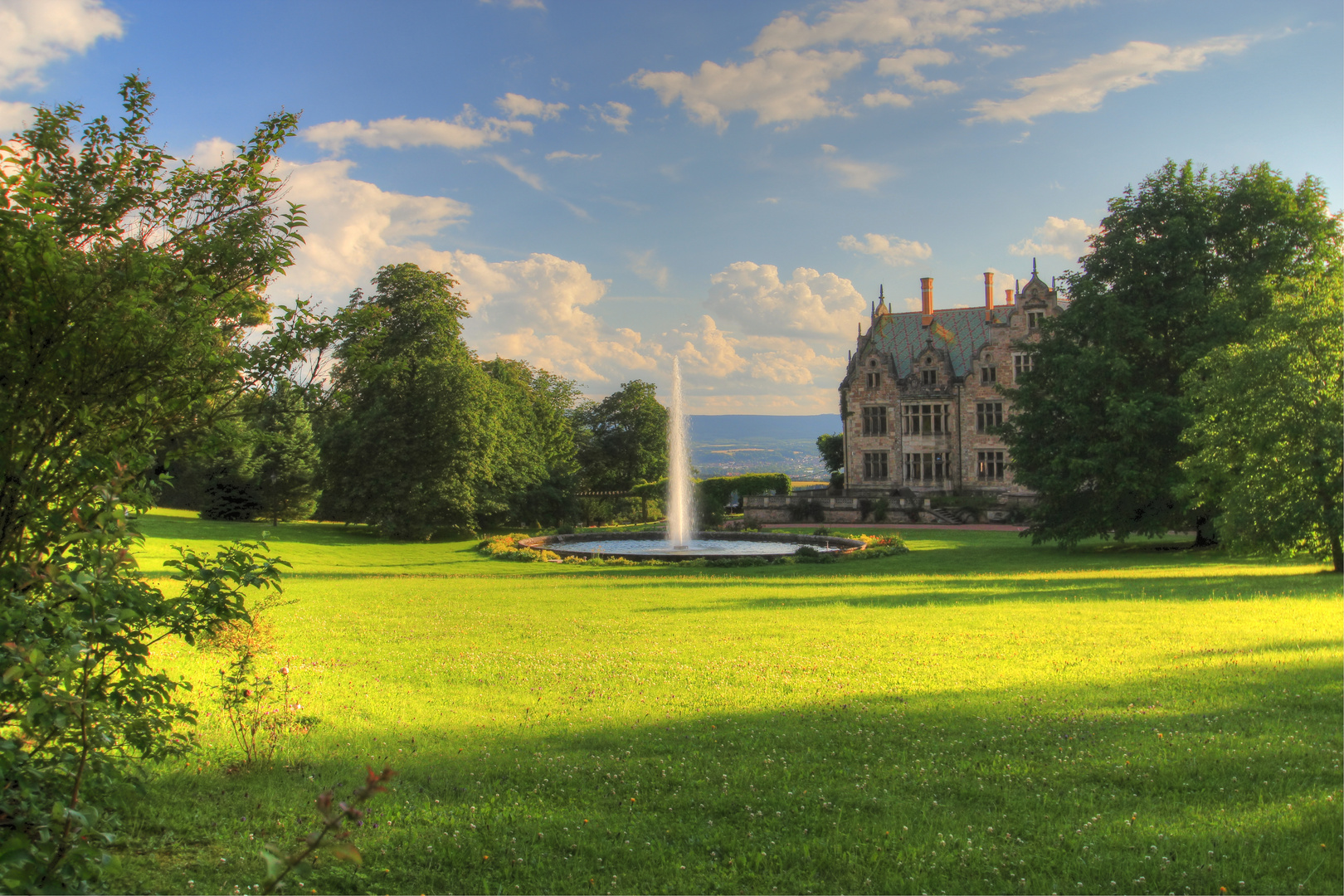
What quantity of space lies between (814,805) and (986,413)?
53.1m

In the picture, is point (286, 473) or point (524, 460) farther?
point (286, 473)

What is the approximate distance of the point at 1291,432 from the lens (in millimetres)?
18812

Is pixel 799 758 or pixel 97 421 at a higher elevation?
pixel 97 421

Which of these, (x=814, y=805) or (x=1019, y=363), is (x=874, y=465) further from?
(x=814, y=805)

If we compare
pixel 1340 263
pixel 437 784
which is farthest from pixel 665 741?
pixel 1340 263

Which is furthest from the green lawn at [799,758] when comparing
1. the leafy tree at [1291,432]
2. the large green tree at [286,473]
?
the large green tree at [286,473]

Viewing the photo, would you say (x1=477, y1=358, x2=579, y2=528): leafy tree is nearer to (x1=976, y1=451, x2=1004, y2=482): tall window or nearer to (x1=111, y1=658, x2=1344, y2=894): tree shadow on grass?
(x1=976, y1=451, x2=1004, y2=482): tall window

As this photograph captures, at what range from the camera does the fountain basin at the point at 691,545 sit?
98.0 feet

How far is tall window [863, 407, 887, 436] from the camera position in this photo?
57.7 m

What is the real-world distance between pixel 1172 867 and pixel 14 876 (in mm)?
5749

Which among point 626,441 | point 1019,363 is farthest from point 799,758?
point 626,441

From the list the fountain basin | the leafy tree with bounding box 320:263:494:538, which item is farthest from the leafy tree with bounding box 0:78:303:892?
the leafy tree with bounding box 320:263:494:538

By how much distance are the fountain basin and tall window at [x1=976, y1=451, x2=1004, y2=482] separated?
23.5 meters

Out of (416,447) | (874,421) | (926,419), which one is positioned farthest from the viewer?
(874,421)
